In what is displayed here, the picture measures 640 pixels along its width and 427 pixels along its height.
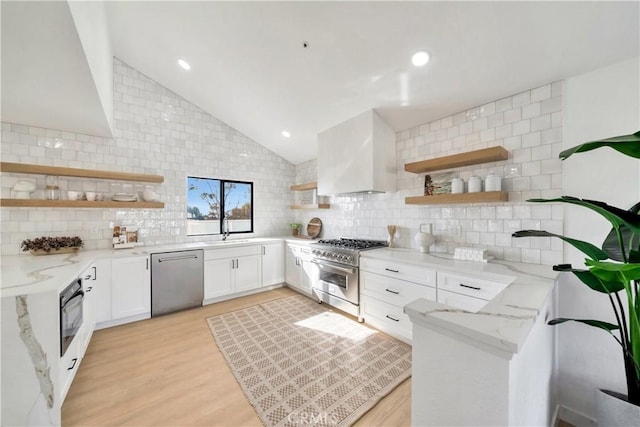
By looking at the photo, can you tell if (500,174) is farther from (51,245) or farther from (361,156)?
(51,245)

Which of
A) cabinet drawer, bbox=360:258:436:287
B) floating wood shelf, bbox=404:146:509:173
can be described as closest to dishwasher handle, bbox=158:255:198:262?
cabinet drawer, bbox=360:258:436:287

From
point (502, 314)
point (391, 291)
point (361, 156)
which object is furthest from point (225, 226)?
point (502, 314)

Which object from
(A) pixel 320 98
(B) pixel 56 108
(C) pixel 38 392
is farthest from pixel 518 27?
(B) pixel 56 108

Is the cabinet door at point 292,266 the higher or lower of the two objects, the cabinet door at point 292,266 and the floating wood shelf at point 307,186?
the lower

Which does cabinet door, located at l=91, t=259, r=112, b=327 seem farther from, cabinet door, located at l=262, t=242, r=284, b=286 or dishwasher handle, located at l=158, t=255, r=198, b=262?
cabinet door, located at l=262, t=242, r=284, b=286

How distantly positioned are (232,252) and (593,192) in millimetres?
4131

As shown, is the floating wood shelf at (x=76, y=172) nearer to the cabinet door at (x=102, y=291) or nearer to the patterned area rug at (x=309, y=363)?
the cabinet door at (x=102, y=291)

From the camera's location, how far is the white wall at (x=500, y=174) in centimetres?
210

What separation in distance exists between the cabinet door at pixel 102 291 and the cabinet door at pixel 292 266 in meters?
2.47

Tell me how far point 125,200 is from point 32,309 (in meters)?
2.25

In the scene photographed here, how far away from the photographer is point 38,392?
147 centimetres

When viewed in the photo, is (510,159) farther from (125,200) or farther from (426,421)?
(125,200)

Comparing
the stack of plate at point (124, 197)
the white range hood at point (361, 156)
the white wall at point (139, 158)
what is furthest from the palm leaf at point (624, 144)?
the white wall at point (139, 158)

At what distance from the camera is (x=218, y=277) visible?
3.72 metres
